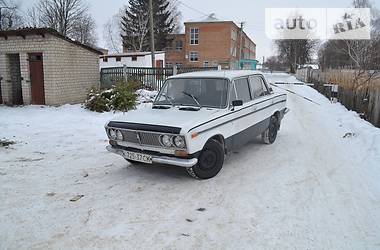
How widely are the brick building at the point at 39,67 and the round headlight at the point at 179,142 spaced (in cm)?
1002

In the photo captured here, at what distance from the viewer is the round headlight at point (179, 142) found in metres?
4.93

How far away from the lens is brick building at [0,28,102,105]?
13.2 metres

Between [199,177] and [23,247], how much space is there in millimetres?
2765

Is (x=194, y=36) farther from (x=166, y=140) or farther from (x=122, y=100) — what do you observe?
(x=166, y=140)

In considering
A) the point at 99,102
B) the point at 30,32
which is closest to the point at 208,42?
the point at 30,32

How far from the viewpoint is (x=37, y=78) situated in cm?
1363

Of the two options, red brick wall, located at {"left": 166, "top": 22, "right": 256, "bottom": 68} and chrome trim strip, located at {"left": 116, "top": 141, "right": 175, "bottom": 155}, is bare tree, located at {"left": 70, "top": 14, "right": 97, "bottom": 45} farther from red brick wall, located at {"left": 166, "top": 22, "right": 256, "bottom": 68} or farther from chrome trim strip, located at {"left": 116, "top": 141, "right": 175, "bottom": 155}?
chrome trim strip, located at {"left": 116, "top": 141, "right": 175, "bottom": 155}

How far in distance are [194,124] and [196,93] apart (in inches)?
52.2

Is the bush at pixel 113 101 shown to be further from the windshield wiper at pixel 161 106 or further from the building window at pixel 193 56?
the building window at pixel 193 56

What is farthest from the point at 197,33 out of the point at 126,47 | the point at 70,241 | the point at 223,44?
the point at 70,241

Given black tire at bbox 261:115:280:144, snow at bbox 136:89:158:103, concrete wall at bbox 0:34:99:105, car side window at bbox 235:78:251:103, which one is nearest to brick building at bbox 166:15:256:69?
snow at bbox 136:89:158:103

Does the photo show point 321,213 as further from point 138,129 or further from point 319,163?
point 138,129

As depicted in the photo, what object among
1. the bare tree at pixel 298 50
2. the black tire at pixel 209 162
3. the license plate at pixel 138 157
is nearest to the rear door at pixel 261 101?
the black tire at pixel 209 162

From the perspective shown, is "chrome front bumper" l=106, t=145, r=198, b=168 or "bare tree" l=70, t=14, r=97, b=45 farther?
"bare tree" l=70, t=14, r=97, b=45
